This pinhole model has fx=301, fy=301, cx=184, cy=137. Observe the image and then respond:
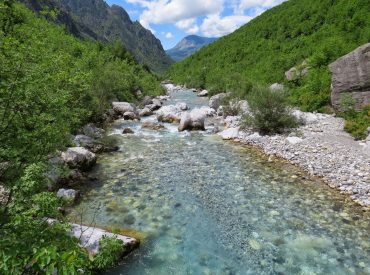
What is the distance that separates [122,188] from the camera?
1288 centimetres

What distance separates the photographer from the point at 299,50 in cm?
3997

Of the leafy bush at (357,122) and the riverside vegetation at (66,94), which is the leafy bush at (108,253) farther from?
the leafy bush at (357,122)

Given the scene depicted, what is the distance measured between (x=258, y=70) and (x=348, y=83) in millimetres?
25404

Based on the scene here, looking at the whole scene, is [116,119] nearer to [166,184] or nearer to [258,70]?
[166,184]

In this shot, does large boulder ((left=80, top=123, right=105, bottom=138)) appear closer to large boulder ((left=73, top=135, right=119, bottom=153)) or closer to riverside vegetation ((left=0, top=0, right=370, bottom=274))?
riverside vegetation ((left=0, top=0, right=370, bottom=274))

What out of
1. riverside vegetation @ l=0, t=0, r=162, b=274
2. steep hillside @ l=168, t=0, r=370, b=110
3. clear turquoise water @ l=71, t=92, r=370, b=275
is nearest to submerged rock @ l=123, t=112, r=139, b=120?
steep hillside @ l=168, t=0, r=370, b=110

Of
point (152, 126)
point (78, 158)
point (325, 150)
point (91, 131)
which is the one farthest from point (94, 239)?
point (152, 126)

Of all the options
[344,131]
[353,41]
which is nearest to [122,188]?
[344,131]

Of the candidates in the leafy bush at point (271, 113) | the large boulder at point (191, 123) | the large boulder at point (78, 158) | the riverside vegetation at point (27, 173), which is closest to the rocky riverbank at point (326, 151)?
the leafy bush at point (271, 113)

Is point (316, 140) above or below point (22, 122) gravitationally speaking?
below

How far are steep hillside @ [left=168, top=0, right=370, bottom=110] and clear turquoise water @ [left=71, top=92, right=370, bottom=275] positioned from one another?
44.9 feet

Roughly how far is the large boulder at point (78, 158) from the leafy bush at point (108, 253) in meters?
6.87

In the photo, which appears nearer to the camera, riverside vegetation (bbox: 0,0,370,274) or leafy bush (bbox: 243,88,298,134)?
riverside vegetation (bbox: 0,0,370,274)

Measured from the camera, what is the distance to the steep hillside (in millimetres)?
28686
